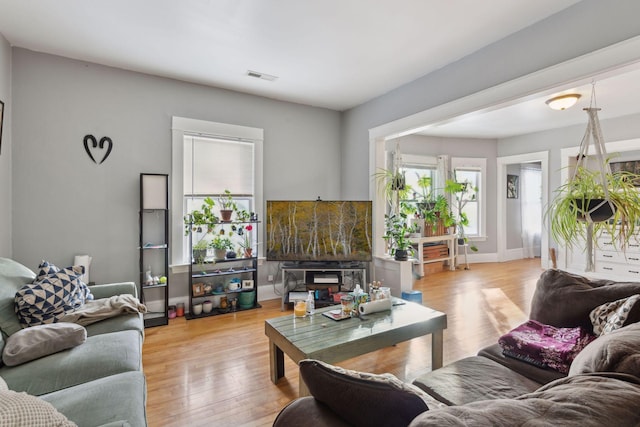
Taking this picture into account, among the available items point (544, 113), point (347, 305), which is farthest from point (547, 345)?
point (544, 113)

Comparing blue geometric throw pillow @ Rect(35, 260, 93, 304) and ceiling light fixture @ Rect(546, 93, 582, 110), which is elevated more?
ceiling light fixture @ Rect(546, 93, 582, 110)

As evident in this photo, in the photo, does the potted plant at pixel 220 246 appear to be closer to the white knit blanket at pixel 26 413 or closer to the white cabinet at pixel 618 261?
the white knit blanket at pixel 26 413

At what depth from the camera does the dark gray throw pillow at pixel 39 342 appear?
165cm

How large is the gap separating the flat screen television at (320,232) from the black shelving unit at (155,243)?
1.23 m

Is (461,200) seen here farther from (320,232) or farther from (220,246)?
(220,246)

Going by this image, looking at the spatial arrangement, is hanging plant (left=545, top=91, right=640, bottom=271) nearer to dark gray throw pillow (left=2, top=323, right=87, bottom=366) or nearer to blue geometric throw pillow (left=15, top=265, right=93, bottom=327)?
dark gray throw pillow (left=2, top=323, right=87, bottom=366)

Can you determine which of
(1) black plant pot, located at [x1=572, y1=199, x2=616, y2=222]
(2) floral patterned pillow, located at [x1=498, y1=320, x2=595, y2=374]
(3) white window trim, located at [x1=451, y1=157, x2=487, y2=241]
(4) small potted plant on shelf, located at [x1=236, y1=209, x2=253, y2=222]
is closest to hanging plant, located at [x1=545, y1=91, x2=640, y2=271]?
(1) black plant pot, located at [x1=572, y1=199, x2=616, y2=222]

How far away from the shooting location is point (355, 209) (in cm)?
406

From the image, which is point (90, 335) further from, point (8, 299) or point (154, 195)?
point (154, 195)

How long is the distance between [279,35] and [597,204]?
255 cm

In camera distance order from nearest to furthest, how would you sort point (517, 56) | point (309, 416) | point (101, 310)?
1. point (309, 416)
2. point (101, 310)
3. point (517, 56)

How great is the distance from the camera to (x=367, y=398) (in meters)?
0.81

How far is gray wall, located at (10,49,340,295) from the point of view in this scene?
3012 mm

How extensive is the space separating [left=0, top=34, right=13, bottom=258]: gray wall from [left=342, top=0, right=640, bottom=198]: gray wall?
378 centimetres
